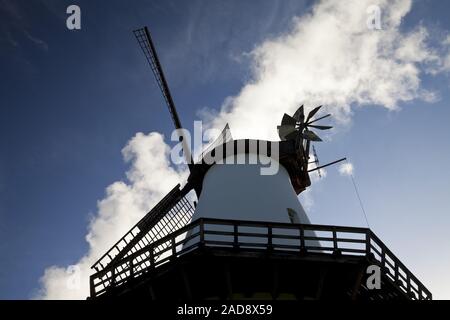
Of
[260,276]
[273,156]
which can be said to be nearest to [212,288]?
[260,276]

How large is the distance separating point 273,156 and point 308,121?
240 centimetres

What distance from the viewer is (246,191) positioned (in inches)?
624

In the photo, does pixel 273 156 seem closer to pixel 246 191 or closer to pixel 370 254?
pixel 246 191

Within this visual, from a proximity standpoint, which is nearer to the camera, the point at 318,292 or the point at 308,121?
the point at 318,292

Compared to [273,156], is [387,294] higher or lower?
lower

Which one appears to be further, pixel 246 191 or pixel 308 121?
pixel 308 121

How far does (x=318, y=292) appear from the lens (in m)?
12.4

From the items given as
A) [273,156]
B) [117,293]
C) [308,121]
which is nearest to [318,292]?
[117,293]
